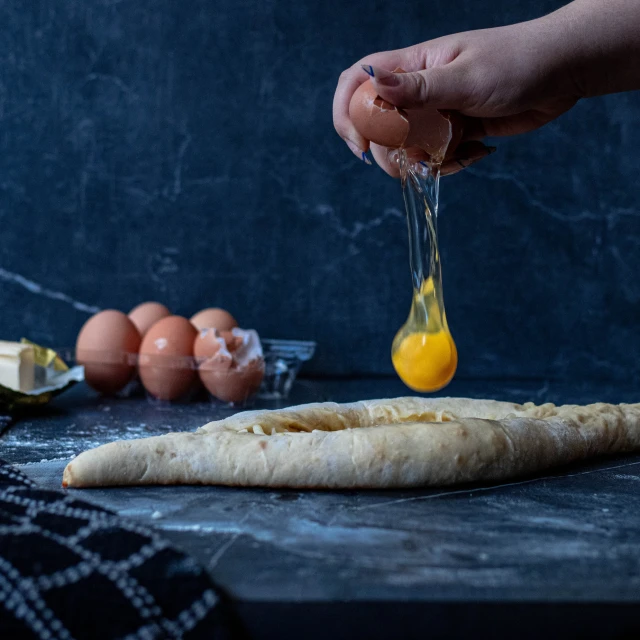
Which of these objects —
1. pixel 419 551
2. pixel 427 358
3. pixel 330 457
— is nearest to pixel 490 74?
pixel 427 358

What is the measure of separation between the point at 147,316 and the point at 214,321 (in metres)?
0.21

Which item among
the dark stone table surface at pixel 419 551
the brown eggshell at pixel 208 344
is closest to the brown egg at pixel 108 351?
the brown eggshell at pixel 208 344

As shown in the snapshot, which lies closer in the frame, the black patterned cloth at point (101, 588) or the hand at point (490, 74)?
the black patterned cloth at point (101, 588)

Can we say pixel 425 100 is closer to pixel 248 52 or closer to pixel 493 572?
pixel 493 572

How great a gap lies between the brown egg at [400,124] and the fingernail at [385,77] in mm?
67

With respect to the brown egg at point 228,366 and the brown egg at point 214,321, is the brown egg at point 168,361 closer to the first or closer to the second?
the brown egg at point 228,366

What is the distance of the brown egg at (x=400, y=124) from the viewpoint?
1.34 meters

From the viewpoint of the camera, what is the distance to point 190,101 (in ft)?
8.64

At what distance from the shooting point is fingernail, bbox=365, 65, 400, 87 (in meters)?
1.25

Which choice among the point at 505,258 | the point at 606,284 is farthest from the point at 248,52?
the point at 606,284

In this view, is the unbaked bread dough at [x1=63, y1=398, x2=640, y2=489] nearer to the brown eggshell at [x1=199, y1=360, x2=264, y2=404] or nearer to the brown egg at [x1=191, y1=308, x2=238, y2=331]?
the brown eggshell at [x1=199, y1=360, x2=264, y2=404]

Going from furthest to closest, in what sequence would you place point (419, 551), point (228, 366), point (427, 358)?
1. point (228, 366)
2. point (427, 358)
3. point (419, 551)

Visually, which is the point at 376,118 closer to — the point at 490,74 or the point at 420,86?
the point at 420,86

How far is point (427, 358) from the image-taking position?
1.46m
